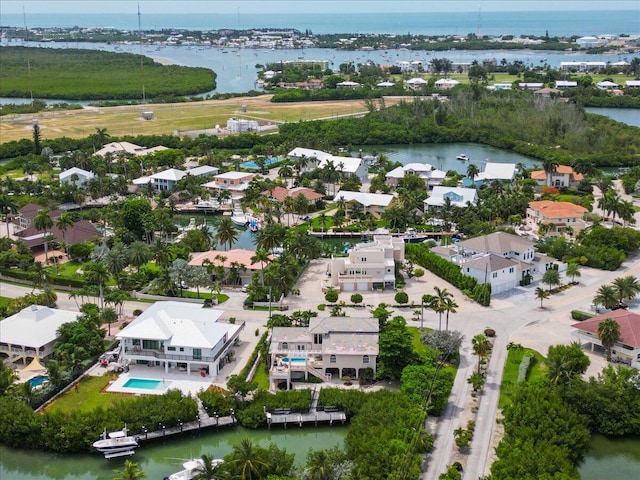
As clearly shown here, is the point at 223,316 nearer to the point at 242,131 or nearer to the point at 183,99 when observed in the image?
the point at 242,131

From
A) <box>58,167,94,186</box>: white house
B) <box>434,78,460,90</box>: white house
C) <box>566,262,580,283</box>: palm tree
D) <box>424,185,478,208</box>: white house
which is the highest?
<box>434,78,460,90</box>: white house

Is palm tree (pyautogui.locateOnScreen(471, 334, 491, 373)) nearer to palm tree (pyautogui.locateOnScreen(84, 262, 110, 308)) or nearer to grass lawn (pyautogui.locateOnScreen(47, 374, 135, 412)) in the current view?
grass lawn (pyautogui.locateOnScreen(47, 374, 135, 412))

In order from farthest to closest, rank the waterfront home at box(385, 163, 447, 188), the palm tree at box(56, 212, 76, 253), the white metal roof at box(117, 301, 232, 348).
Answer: the waterfront home at box(385, 163, 447, 188), the palm tree at box(56, 212, 76, 253), the white metal roof at box(117, 301, 232, 348)

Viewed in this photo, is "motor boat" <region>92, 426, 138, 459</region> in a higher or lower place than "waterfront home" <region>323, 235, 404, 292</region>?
lower

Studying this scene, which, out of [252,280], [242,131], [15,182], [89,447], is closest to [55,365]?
[89,447]

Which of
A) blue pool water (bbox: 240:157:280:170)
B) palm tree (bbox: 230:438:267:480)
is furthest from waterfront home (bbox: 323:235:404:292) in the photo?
blue pool water (bbox: 240:157:280:170)

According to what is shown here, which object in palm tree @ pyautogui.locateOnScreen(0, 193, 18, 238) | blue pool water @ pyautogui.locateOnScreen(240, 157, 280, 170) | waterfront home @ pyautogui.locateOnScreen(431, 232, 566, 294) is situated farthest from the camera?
blue pool water @ pyautogui.locateOnScreen(240, 157, 280, 170)

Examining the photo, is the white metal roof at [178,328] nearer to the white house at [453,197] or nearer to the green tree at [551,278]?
the green tree at [551,278]

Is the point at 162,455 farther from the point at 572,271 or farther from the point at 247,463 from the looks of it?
the point at 572,271
